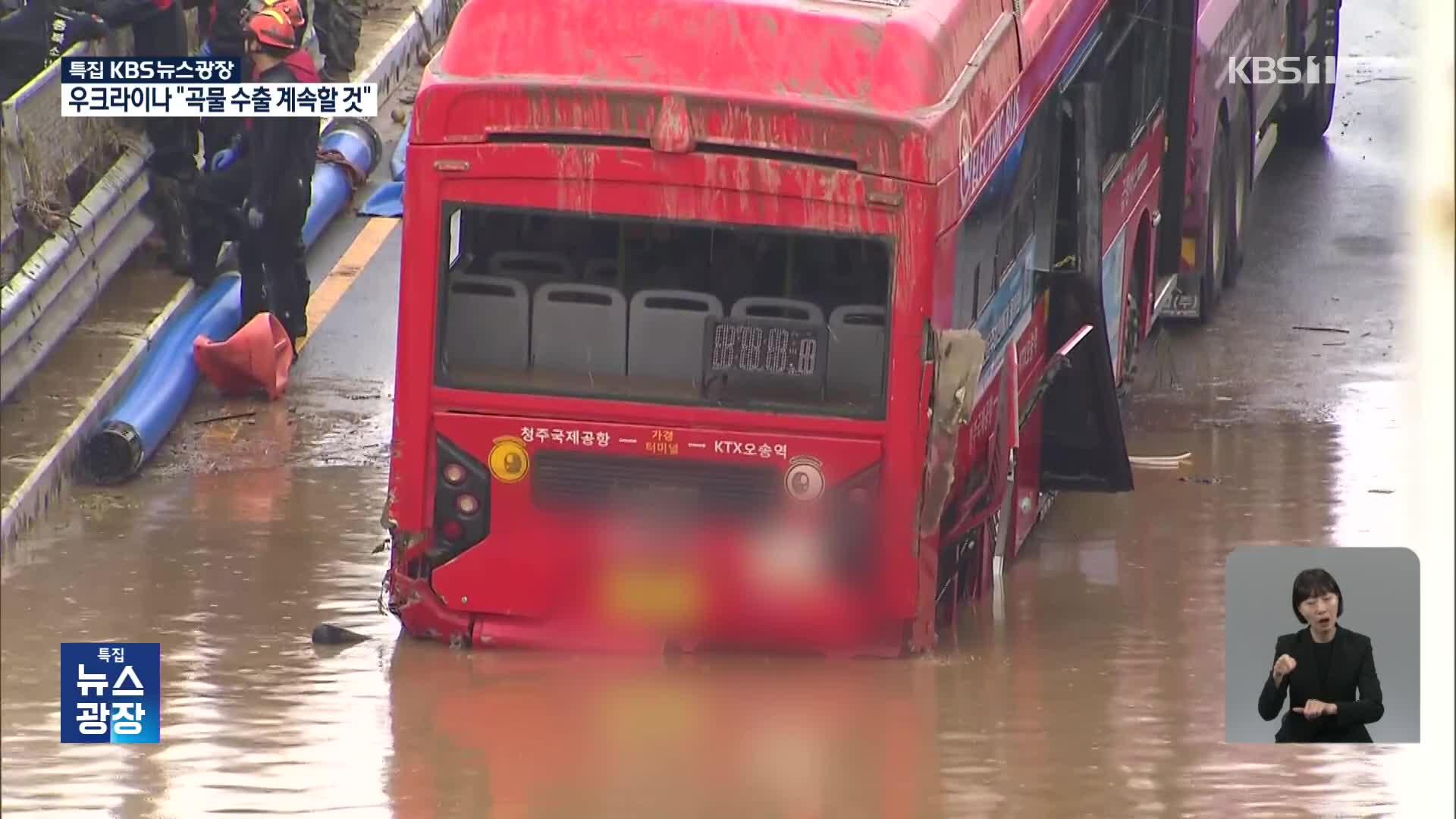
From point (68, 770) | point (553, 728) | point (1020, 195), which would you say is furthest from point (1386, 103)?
point (68, 770)

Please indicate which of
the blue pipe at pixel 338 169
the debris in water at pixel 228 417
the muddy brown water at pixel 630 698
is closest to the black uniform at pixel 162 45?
the blue pipe at pixel 338 169

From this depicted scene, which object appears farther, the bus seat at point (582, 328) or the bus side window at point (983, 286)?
the bus side window at point (983, 286)

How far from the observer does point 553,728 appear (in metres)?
8.38

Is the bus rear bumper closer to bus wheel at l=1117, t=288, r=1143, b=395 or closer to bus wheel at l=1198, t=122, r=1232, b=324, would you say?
bus wheel at l=1117, t=288, r=1143, b=395

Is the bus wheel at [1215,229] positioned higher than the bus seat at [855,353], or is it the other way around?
the bus wheel at [1215,229]

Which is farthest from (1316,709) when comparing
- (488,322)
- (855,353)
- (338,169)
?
(338,169)

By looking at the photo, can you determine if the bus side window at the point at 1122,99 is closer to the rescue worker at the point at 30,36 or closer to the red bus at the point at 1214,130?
the red bus at the point at 1214,130

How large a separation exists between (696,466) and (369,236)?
6819 mm

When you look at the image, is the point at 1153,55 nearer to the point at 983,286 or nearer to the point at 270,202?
the point at 983,286

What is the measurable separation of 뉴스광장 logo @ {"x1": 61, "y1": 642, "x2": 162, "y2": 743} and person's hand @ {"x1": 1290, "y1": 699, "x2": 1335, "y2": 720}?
3599 mm

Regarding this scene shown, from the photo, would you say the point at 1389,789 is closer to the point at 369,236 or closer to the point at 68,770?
the point at 68,770

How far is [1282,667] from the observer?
13.5 ft

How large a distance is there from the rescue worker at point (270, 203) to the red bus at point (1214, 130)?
470 cm

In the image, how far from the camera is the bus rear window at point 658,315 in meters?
8.75
